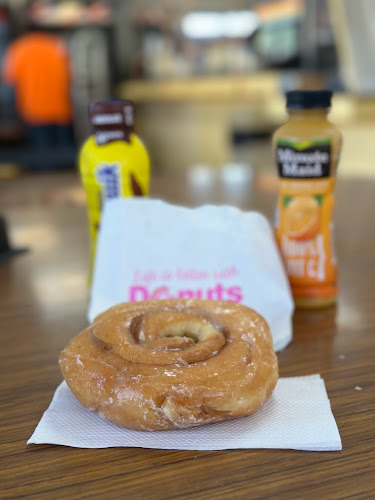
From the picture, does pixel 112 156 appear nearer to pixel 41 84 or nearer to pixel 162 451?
pixel 162 451

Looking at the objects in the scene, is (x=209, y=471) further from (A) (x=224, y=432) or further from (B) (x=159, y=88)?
(B) (x=159, y=88)

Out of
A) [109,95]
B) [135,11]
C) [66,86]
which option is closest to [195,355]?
[66,86]

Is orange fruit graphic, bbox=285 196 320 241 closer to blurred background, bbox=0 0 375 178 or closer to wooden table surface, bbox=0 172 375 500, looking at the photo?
wooden table surface, bbox=0 172 375 500

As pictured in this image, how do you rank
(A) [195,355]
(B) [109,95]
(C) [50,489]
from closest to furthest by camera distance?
(C) [50,489] < (A) [195,355] < (B) [109,95]

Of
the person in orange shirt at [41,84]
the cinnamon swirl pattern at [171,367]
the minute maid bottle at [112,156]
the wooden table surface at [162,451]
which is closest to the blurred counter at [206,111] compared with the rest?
the person in orange shirt at [41,84]

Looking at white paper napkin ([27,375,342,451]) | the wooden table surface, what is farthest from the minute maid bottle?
white paper napkin ([27,375,342,451])

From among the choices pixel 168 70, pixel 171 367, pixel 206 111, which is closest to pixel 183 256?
pixel 171 367
